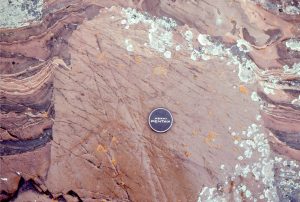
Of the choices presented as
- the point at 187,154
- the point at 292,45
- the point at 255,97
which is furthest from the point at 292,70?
the point at 187,154

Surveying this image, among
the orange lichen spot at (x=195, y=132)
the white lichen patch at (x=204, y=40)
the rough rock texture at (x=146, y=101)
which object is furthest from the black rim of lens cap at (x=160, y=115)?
the white lichen patch at (x=204, y=40)

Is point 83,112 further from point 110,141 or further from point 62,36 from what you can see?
point 62,36

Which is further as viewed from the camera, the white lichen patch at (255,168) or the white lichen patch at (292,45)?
the white lichen patch at (292,45)

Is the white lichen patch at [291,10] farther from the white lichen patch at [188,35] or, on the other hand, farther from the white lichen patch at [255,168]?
the white lichen patch at [255,168]

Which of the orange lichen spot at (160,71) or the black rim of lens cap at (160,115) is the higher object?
the orange lichen spot at (160,71)

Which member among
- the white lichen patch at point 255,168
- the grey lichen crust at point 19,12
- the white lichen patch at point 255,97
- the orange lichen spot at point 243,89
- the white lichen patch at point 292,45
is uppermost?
the white lichen patch at point 292,45

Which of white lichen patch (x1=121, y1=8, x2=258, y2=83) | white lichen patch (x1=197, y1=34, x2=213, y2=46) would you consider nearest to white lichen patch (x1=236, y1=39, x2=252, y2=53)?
white lichen patch (x1=121, y1=8, x2=258, y2=83)

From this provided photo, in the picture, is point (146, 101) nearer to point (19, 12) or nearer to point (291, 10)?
point (19, 12)
